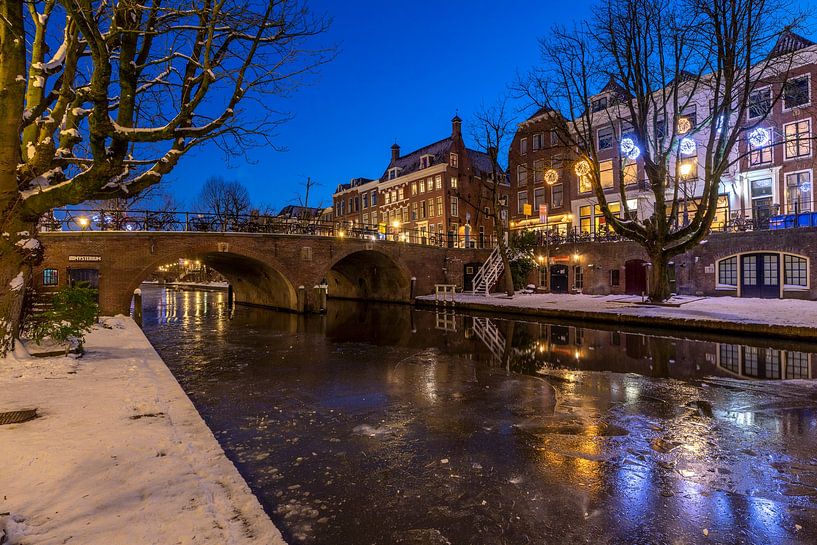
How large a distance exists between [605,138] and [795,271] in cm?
1766

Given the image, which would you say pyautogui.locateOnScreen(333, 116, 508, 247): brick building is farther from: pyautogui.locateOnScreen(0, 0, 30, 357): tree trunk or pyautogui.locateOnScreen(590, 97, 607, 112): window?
pyautogui.locateOnScreen(0, 0, 30, 357): tree trunk

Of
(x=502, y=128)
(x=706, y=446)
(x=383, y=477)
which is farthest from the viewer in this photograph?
(x=502, y=128)

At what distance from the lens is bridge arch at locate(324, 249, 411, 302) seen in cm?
3238

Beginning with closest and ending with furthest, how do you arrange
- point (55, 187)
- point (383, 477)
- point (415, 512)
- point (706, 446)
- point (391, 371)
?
point (415, 512) → point (383, 477) → point (706, 446) → point (55, 187) → point (391, 371)

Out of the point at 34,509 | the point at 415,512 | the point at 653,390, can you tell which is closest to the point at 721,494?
the point at 415,512

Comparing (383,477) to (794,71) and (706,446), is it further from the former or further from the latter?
(794,71)

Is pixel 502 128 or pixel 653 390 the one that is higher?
pixel 502 128

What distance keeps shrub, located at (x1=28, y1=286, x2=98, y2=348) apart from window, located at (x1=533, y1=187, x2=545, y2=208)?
38176 mm

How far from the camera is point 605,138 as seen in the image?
3678 centimetres

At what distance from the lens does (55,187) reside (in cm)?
757

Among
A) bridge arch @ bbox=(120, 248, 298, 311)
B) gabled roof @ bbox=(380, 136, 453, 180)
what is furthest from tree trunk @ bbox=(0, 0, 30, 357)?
gabled roof @ bbox=(380, 136, 453, 180)

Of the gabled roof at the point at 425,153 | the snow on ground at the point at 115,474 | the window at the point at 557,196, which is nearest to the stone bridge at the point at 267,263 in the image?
the window at the point at 557,196

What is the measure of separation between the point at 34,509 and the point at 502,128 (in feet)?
99.0

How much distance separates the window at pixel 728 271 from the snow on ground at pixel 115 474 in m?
29.7
